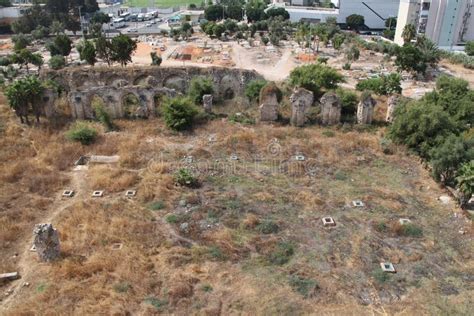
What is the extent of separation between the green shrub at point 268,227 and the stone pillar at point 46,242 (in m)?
8.25

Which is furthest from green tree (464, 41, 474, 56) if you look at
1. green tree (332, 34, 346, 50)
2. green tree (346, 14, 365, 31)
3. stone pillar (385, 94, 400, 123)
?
stone pillar (385, 94, 400, 123)

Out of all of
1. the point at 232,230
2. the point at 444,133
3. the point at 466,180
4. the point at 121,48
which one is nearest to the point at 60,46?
the point at 121,48

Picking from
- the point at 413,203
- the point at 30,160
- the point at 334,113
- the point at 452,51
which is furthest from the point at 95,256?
the point at 452,51

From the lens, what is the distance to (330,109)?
28.4m

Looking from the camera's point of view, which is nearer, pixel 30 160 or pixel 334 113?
pixel 30 160

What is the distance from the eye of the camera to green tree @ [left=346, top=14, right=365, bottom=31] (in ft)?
271

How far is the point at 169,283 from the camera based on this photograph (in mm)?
14391

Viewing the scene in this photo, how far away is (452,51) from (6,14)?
3436 inches

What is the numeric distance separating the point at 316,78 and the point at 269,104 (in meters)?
5.84

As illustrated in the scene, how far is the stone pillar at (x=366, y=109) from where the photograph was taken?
28091 millimetres

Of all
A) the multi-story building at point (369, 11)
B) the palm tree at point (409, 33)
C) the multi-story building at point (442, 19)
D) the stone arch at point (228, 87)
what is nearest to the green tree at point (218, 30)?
the palm tree at point (409, 33)

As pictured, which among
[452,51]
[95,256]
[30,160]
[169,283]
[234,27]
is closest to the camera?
[169,283]

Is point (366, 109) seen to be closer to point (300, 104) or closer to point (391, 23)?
point (300, 104)

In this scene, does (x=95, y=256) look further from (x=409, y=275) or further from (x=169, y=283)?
(x=409, y=275)
